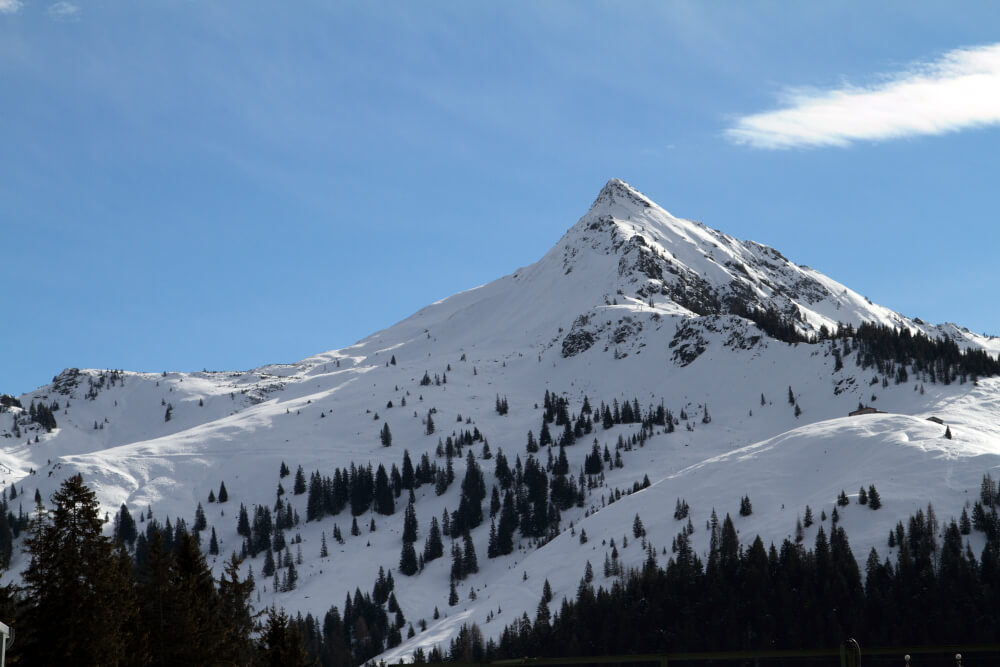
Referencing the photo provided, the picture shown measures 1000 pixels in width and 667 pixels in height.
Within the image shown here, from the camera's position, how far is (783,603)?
18138 cm

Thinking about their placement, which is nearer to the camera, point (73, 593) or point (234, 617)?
point (73, 593)

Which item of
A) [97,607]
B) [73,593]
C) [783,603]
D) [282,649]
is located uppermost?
[73,593]

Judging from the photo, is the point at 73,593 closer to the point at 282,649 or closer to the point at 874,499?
the point at 282,649

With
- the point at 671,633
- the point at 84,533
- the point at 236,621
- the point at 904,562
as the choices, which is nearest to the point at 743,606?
the point at 671,633

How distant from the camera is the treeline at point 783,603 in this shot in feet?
554

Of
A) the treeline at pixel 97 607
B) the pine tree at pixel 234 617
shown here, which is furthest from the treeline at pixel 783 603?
the treeline at pixel 97 607

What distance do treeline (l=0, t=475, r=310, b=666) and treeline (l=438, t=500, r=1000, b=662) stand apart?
435ft

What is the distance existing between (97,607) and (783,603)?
489ft

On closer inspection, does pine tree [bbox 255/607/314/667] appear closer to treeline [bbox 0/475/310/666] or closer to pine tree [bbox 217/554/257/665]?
treeline [bbox 0/475/310/666]

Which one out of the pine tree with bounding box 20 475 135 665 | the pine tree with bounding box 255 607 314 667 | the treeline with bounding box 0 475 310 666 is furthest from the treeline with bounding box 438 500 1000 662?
the pine tree with bounding box 20 475 135 665

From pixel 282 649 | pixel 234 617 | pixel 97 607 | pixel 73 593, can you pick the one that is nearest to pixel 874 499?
pixel 234 617

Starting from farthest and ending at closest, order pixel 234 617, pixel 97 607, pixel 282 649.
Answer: pixel 234 617, pixel 282 649, pixel 97 607

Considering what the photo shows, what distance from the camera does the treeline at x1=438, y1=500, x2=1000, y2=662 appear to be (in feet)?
554

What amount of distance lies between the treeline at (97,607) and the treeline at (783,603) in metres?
133
